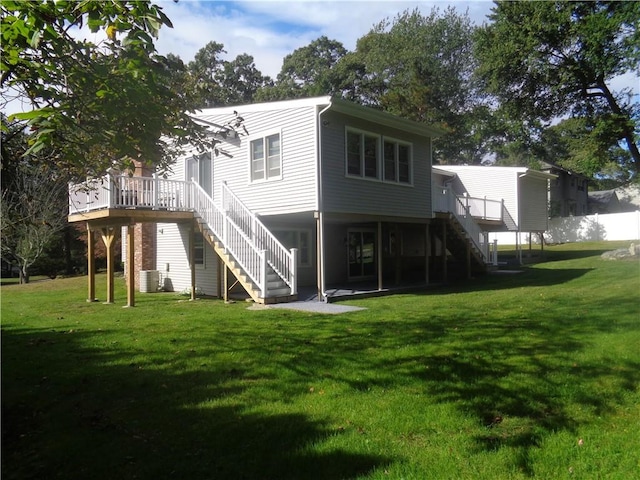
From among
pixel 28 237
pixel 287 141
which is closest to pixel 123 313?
pixel 287 141

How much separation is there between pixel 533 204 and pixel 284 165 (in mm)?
18260

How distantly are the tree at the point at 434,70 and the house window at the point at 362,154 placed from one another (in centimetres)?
2745

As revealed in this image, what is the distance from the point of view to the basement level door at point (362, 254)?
18594 millimetres

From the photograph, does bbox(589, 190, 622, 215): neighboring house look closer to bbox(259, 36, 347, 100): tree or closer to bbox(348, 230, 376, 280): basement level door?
bbox(259, 36, 347, 100): tree

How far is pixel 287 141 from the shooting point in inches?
557

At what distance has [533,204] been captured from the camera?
90.0 feet

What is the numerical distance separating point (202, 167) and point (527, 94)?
1964 centimetres

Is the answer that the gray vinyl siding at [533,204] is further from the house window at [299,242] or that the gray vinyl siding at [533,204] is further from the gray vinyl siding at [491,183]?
the house window at [299,242]

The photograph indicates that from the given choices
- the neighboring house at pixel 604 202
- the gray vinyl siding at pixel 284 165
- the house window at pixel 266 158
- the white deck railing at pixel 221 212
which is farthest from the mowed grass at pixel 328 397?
the neighboring house at pixel 604 202

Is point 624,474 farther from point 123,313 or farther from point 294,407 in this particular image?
point 123,313

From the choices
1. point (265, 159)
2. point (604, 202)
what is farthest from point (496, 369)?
point (604, 202)

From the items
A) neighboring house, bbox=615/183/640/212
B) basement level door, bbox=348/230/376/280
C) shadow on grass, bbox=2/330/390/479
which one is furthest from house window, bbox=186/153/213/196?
neighboring house, bbox=615/183/640/212

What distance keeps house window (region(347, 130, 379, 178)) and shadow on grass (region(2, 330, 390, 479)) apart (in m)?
9.31

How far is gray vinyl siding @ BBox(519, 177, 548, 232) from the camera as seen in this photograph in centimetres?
2639
